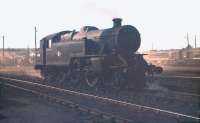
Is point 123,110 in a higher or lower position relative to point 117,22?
lower

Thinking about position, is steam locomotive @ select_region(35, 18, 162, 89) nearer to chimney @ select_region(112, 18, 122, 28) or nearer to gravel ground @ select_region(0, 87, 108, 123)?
chimney @ select_region(112, 18, 122, 28)

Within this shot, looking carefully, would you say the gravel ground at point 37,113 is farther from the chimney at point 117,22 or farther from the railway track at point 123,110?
the chimney at point 117,22

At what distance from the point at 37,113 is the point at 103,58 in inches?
248

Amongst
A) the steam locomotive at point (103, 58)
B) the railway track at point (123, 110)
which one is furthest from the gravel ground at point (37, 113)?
the steam locomotive at point (103, 58)

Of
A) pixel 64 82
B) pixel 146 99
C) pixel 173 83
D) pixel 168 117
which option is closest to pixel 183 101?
pixel 146 99

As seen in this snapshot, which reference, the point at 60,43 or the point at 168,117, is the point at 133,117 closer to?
the point at 168,117

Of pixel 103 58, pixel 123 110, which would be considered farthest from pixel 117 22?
pixel 123 110

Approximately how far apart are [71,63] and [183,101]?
812 cm

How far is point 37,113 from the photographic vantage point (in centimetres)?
1141

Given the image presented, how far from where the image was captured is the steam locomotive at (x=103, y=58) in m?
17.1

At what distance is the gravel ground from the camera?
1016 cm

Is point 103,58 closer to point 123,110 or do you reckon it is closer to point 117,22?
point 117,22

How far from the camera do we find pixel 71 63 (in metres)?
19.8

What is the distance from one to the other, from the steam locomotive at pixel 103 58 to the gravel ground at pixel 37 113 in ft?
12.1
